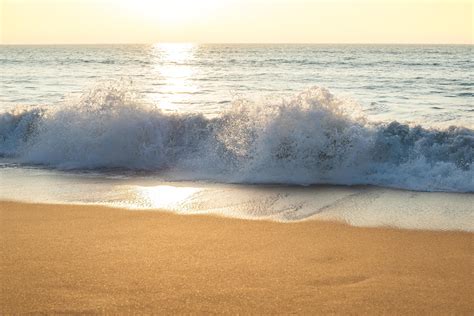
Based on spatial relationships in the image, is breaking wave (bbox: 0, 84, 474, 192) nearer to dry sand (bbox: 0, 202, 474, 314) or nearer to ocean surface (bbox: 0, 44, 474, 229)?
ocean surface (bbox: 0, 44, 474, 229)

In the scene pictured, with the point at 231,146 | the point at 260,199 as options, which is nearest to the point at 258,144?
the point at 231,146

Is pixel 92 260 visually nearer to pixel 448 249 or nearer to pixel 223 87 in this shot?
pixel 448 249

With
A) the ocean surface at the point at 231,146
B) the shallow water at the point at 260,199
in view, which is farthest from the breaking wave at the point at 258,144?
the shallow water at the point at 260,199

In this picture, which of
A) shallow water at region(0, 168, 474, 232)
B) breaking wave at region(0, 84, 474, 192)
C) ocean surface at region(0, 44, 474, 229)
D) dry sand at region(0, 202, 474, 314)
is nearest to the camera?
dry sand at region(0, 202, 474, 314)

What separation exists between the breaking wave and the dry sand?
3150mm

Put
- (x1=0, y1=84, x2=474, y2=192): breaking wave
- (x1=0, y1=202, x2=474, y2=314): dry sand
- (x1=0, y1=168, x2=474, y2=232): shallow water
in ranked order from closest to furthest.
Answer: (x1=0, y1=202, x2=474, y2=314): dry sand
(x1=0, y1=168, x2=474, y2=232): shallow water
(x1=0, y1=84, x2=474, y2=192): breaking wave

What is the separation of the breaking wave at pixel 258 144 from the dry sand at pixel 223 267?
3.15m

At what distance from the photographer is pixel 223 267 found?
471cm

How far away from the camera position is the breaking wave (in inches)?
370

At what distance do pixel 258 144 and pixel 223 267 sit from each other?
5473 millimetres

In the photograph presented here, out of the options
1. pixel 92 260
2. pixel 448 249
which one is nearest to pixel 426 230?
pixel 448 249

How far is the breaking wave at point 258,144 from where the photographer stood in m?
9.39

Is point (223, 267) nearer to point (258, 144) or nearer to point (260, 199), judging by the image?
point (260, 199)

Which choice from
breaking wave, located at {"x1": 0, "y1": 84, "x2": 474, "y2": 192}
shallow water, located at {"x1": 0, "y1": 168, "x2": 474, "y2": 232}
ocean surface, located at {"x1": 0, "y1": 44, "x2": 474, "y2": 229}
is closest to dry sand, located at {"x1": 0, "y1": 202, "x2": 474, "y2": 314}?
shallow water, located at {"x1": 0, "y1": 168, "x2": 474, "y2": 232}
